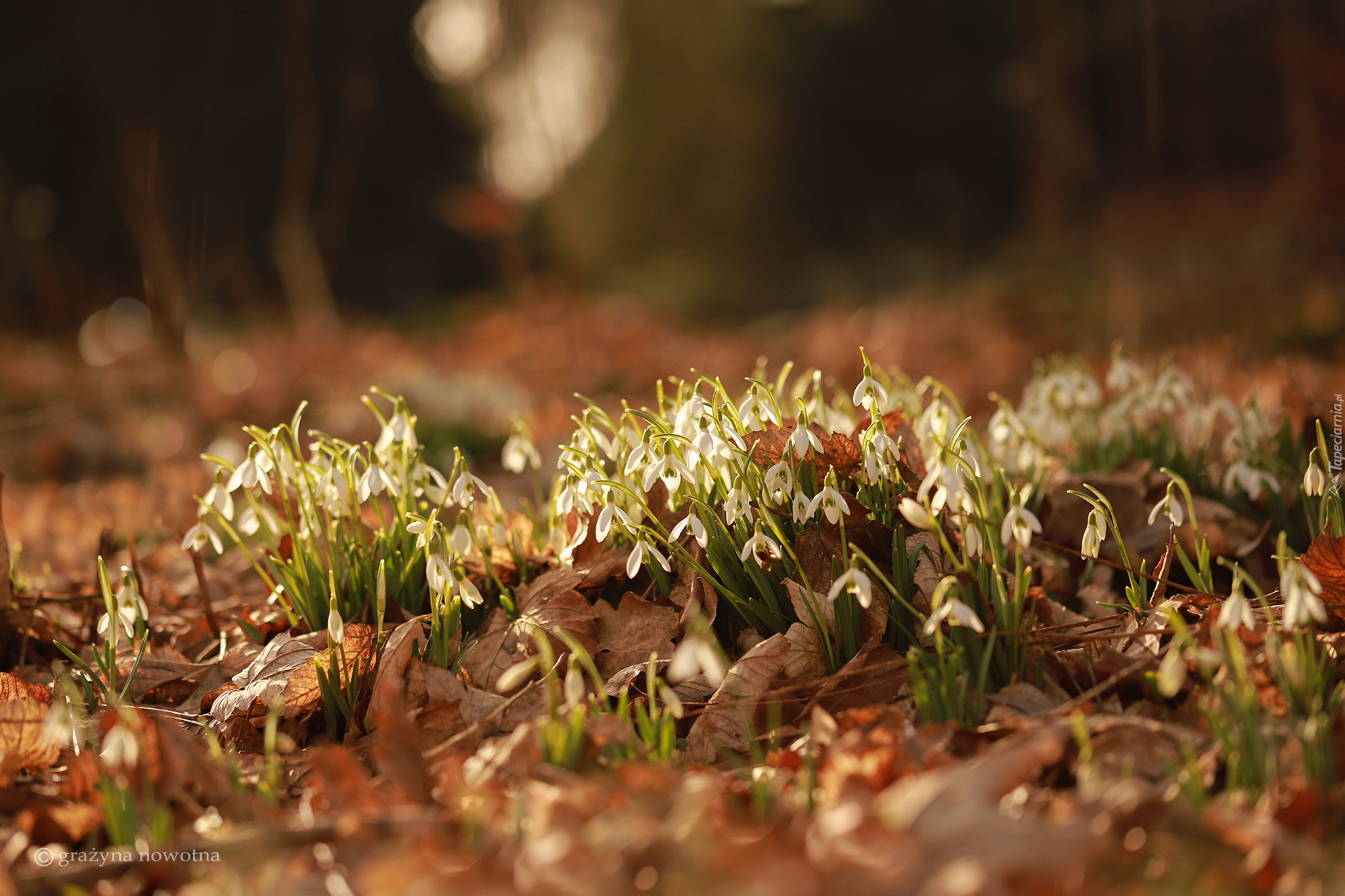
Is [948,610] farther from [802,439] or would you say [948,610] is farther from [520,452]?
[520,452]

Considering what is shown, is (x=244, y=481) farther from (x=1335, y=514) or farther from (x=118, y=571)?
(x=1335, y=514)

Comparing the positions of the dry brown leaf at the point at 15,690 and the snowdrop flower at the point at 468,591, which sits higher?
the snowdrop flower at the point at 468,591

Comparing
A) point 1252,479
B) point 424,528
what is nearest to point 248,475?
point 424,528

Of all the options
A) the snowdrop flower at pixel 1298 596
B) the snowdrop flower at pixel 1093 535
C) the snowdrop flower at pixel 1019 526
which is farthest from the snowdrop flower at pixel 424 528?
the snowdrop flower at pixel 1298 596

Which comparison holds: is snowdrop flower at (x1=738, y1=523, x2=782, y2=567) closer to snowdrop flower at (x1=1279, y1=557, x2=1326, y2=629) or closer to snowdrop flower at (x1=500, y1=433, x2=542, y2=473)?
snowdrop flower at (x1=500, y1=433, x2=542, y2=473)

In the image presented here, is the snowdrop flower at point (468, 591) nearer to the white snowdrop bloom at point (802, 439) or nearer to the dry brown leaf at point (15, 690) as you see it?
the white snowdrop bloom at point (802, 439)

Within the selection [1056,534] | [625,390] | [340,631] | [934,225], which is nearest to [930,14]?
[934,225]
